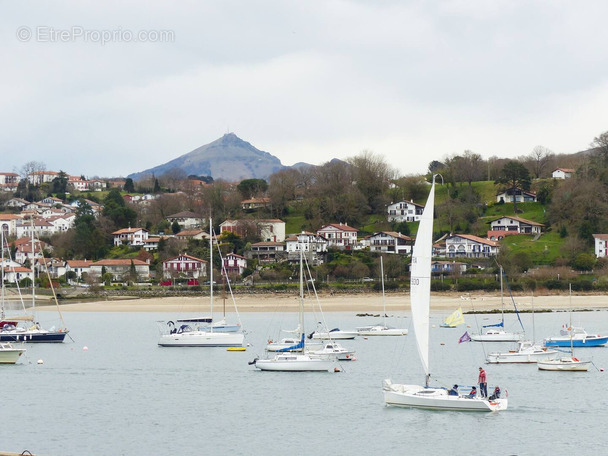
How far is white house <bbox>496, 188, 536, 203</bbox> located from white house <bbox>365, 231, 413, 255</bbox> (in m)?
18.1

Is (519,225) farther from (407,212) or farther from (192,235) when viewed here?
(192,235)

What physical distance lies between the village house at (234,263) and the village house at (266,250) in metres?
4.54

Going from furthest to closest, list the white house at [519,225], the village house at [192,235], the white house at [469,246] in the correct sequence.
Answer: the village house at [192,235] < the white house at [519,225] < the white house at [469,246]

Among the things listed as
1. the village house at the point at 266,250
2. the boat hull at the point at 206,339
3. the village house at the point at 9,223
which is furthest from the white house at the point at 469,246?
the village house at the point at 9,223

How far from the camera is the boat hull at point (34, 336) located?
53219 mm

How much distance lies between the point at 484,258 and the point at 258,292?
82.8 ft

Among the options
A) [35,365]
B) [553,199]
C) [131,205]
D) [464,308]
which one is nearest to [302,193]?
[131,205]

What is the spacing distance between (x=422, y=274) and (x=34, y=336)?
112 feet

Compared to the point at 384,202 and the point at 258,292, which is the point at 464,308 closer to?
the point at 258,292

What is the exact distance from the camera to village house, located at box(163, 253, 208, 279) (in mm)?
101506

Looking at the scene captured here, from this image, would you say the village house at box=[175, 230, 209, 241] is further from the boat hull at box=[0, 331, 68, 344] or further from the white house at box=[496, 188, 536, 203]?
the boat hull at box=[0, 331, 68, 344]

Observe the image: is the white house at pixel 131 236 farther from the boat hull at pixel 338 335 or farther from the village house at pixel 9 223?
the boat hull at pixel 338 335

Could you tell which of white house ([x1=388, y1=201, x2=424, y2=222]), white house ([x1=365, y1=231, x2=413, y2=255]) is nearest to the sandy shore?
white house ([x1=365, y1=231, x2=413, y2=255])

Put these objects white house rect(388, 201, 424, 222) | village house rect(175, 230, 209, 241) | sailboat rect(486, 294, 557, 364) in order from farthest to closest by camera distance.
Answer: white house rect(388, 201, 424, 222) → village house rect(175, 230, 209, 241) → sailboat rect(486, 294, 557, 364)
